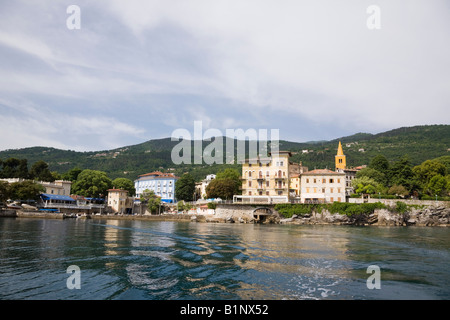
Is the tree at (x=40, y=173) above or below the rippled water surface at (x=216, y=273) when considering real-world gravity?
above

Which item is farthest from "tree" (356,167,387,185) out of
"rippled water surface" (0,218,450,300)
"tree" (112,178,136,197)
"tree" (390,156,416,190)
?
"tree" (112,178,136,197)

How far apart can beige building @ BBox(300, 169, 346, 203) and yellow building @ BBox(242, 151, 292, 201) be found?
349 centimetres

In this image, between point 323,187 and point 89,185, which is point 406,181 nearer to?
point 323,187

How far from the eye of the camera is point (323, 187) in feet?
166

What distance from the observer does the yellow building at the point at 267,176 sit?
53.4m

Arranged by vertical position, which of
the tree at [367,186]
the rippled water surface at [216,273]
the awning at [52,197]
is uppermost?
the tree at [367,186]

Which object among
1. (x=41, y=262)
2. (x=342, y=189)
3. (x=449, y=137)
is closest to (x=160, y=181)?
(x=342, y=189)

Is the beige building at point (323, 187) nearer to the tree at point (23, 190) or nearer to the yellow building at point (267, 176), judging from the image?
the yellow building at point (267, 176)

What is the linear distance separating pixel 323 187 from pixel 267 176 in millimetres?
9926

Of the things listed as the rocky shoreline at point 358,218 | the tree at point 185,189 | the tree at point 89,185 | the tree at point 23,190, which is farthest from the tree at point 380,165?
the tree at point 23,190

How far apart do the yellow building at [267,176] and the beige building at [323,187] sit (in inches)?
Answer: 138

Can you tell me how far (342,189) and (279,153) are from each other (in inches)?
485

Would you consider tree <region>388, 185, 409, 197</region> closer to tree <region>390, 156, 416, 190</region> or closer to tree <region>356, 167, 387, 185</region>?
tree <region>390, 156, 416, 190</region>

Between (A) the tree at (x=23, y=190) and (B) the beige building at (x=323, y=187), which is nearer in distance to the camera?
(B) the beige building at (x=323, y=187)
